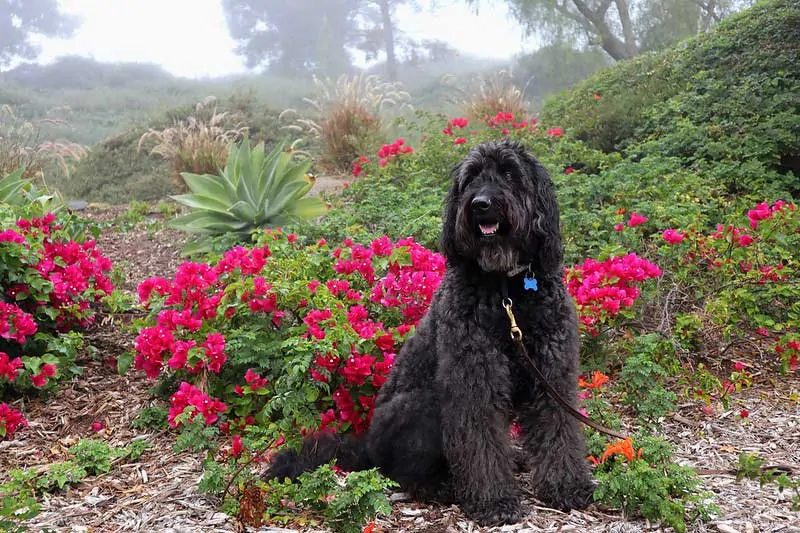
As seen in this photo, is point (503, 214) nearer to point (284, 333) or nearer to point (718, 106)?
point (284, 333)

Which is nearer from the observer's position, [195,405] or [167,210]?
[195,405]

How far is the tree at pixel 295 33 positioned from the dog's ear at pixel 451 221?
28.2m

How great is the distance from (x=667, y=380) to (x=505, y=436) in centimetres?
193

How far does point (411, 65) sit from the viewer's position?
101ft

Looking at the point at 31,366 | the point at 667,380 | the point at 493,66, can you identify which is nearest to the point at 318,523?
the point at 31,366

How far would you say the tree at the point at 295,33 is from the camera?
2977 cm

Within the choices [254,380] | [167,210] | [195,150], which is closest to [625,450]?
[254,380]

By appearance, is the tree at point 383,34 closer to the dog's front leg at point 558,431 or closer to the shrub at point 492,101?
the shrub at point 492,101

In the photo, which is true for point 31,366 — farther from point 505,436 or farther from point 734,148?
point 734,148

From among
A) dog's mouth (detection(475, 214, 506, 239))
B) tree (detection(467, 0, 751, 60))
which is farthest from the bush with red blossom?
tree (detection(467, 0, 751, 60))

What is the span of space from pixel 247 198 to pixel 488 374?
515 cm

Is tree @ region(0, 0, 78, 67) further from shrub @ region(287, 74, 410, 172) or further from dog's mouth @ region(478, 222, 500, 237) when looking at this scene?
dog's mouth @ region(478, 222, 500, 237)

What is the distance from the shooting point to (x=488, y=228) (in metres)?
2.87

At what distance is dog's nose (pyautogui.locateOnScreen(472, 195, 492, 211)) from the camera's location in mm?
2831
